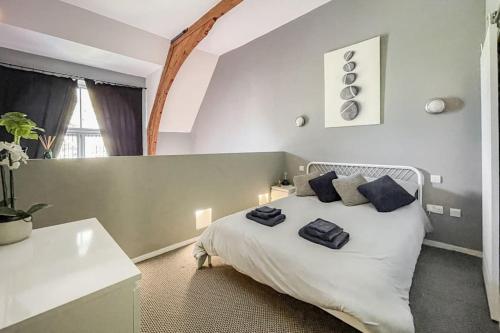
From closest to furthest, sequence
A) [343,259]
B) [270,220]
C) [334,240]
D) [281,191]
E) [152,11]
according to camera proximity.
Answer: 1. [343,259]
2. [334,240]
3. [270,220]
4. [152,11]
5. [281,191]

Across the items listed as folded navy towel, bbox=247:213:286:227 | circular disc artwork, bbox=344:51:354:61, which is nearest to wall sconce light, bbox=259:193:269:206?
folded navy towel, bbox=247:213:286:227

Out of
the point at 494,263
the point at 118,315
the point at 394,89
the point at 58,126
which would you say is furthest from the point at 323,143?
the point at 58,126

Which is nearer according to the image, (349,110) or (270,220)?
(270,220)

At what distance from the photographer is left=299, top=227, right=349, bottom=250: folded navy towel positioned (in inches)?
62.3

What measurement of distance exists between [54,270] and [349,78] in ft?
11.8

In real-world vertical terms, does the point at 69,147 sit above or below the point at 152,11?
below

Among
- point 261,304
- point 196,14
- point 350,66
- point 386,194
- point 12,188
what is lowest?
point 261,304

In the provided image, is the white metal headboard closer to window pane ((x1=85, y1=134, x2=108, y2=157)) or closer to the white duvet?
the white duvet

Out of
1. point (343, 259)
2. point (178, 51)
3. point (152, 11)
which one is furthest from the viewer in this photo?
point (178, 51)

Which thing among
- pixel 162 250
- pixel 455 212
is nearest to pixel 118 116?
pixel 162 250

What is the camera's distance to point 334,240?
1622 millimetres

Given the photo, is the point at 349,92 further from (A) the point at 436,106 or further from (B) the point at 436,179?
(B) the point at 436,179

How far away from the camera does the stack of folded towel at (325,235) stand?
5.28 ft

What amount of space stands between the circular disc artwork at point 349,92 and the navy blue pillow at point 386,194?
50.4 inches
